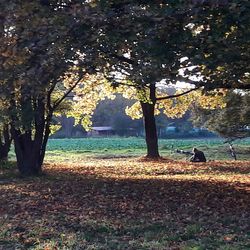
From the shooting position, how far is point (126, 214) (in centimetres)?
921

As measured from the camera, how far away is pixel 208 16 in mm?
7059

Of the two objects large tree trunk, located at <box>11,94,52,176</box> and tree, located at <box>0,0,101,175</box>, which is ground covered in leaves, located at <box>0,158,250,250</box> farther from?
tree, located at <box>0,0,101,175</box>

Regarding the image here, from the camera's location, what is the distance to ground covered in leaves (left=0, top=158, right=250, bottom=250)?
697 centimetres

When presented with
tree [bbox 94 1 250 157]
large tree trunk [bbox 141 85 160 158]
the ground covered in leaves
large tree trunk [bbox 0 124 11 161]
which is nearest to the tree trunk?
the ground covered in leaves

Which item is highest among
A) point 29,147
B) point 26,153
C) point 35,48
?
point 35,48

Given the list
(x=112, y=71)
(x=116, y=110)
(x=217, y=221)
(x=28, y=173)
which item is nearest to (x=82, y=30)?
(x=112, y=71)

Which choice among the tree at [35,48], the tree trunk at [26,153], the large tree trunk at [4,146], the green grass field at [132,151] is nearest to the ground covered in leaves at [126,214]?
the tree trunk at [26,153]

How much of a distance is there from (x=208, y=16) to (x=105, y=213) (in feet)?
14.5

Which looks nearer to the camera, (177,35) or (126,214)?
(177,35)

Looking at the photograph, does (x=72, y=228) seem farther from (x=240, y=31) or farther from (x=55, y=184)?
(x=55, y=184)

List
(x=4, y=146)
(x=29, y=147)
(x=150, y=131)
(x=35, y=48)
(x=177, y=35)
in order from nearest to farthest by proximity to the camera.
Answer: (x=177, y=35), (x=35, y=48), (x=29, y=147), (x=4, y=146), (x=150, y=131)

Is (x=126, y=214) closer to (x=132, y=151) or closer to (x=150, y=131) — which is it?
(x=150, y=131)

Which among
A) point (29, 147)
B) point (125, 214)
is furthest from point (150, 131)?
point (125, 214)

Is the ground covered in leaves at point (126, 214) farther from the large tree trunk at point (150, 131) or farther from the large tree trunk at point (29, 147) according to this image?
the large tree trunk at point (150, 131)
